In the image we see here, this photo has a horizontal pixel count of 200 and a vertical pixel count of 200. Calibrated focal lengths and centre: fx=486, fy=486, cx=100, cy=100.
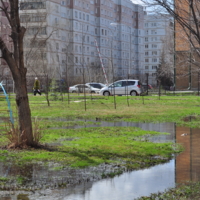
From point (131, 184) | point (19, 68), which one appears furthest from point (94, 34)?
point (131, 184)

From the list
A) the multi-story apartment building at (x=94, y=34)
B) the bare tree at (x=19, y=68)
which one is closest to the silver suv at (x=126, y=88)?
the multi-story apartment building at (x=94, y=34)

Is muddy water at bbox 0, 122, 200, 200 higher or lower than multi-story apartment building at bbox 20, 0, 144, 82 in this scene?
lower

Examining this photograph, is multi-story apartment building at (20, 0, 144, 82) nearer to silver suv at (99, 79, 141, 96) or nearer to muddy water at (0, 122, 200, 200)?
silver suv at (99, 79, 141, 96)

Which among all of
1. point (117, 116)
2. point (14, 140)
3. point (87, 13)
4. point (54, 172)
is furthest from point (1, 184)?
point (87, 13)

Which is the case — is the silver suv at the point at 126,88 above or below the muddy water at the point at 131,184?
above

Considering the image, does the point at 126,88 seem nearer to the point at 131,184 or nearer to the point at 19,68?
the point at 19,68

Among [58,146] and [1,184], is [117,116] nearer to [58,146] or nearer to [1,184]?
[58,146]

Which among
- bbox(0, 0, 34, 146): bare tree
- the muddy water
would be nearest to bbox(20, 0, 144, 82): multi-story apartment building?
bbox(0, 0, 34, 146): bare tree

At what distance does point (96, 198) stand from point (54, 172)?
1.79 meters

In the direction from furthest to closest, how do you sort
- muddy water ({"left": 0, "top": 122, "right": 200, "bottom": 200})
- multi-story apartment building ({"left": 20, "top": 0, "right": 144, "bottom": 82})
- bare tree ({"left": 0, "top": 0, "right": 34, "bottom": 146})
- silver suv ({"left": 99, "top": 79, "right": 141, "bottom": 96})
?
multi-story apartment building ({"left": 20, "top": 0, "right": 144, "bottom": 82}), silver suv ({"left": 99, "top": 79, "right": 141, "bottom": 96}), bare tree ({"left": 0, "top": 0, "right": 34, "bottom": 146}), muddy water ({"left": 0, "top": 122, "right": 200, "bottom": 200})

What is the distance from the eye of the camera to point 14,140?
11141 millimetres

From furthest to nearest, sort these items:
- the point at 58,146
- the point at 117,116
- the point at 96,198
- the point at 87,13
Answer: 1. the point at 87,13
2. the point at 117,116
3. the point at 58,146
4. the point at 96,198

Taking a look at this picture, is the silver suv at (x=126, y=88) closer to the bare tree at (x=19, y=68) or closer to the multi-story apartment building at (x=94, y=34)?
the multi-story apartment building at (x=94, y=34)

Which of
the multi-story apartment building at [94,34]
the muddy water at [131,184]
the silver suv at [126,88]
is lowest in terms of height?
the muddy water at [131,184]
